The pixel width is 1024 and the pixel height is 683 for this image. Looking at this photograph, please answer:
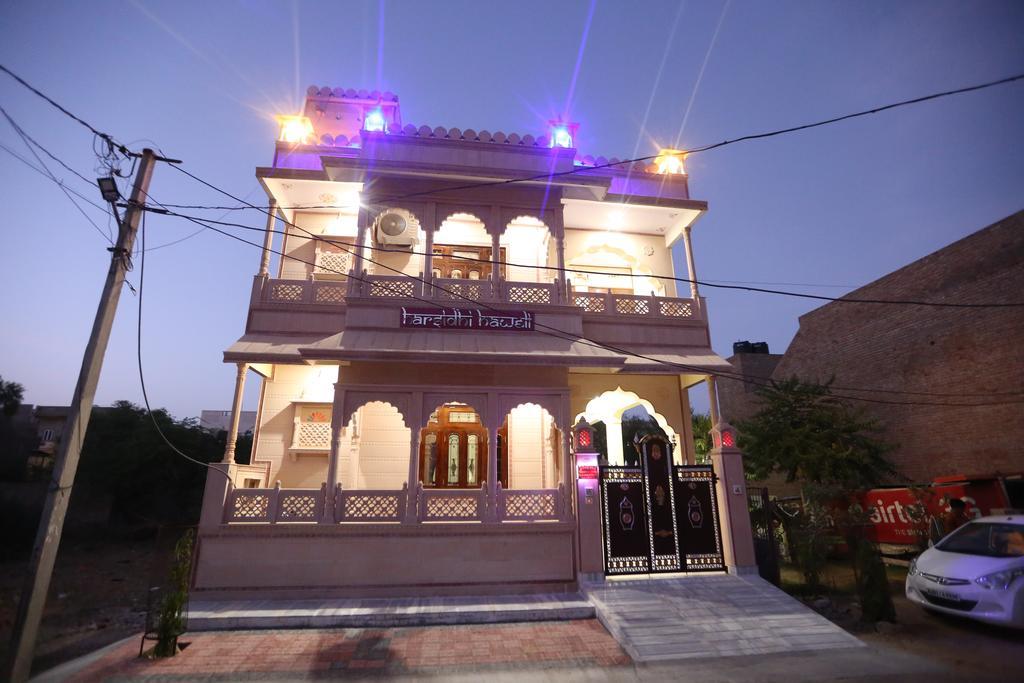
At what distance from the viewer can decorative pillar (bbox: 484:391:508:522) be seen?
8.47 meters

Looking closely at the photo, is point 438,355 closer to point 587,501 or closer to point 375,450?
Answer: point 375,450

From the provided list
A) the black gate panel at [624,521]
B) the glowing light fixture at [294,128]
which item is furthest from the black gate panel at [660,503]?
the glowing light fixture at [294,128]

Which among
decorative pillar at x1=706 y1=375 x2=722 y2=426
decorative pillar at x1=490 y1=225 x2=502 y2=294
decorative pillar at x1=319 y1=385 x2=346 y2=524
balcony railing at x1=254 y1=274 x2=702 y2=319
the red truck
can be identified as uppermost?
decorative pillar at x1=490 y1=225 x2=502 y2=294

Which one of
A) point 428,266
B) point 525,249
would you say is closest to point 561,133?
point 525,249

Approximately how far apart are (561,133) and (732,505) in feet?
30.0

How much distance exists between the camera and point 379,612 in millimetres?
6914

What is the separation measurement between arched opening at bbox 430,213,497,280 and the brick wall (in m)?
13.4

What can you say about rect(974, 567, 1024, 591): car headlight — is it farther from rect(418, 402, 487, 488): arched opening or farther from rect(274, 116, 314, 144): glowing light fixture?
rect(274, 116, 314, 144): glowing light fixture

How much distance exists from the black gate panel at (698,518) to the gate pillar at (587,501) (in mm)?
1546

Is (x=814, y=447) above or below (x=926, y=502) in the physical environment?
above

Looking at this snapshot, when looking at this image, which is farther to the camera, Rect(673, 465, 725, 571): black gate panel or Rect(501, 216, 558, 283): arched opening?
Rect(501, 216, 558, 283): arched opening

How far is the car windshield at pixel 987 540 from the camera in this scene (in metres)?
6.44

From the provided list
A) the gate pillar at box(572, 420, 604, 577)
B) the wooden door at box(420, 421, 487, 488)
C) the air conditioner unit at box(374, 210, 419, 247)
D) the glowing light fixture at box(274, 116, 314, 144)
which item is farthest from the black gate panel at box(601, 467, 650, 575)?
the glowing light fixture at box(274, 116, 314, 144)

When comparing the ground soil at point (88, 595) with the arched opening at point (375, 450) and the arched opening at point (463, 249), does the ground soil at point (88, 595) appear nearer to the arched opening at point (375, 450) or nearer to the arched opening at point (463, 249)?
the arched opening at point (375, 450)
